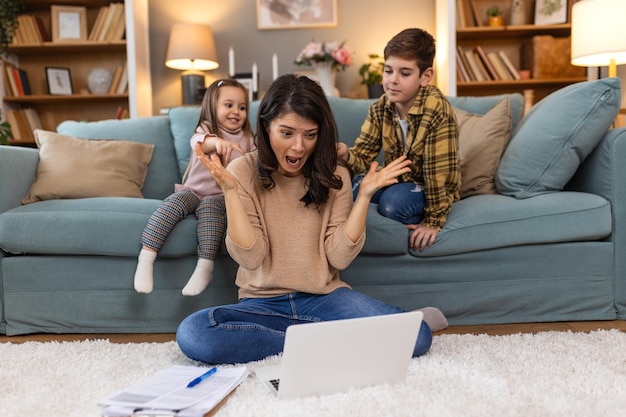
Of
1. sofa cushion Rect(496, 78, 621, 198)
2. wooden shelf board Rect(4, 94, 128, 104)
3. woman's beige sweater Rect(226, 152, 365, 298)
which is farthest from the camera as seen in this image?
wooden shelf board Rect(4, 94, 128, 104)

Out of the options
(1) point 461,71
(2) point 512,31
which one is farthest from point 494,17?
(1) point 461,71

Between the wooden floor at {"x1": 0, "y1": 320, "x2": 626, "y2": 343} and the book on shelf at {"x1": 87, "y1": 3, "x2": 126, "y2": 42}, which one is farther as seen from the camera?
the book on shelf at {"x1": 87, "y1": 3, "x2": 126, "y2": 42}

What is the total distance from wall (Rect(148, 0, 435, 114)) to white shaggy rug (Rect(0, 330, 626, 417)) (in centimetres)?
298

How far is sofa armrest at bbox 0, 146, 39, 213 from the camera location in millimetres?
2221

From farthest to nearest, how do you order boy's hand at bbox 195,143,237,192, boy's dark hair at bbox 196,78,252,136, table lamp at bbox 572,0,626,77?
table lamp at bbox 572,0,626,77
boy's dark hair at bbox 196,78,252,136
boy's hand at bbox 195,143,237,192

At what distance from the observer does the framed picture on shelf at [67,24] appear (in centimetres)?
445

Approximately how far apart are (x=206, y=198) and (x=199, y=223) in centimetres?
12

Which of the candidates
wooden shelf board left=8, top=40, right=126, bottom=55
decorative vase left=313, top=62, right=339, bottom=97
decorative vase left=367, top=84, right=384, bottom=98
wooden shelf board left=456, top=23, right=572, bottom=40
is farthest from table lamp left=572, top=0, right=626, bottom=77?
wooden shelf board left=8, top=40, right=126, bottom=55

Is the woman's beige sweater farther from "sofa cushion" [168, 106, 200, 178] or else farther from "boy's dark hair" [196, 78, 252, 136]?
"sofa cushion" [168, 106, 200, 178]

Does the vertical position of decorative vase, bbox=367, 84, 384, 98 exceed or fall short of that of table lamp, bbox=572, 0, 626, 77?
it falls short

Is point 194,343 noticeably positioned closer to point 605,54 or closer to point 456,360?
point 456,360

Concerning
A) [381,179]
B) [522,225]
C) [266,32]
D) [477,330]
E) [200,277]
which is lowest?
[477,330]

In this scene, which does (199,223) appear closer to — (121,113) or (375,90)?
(375,90)

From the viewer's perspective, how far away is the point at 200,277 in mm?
2000
